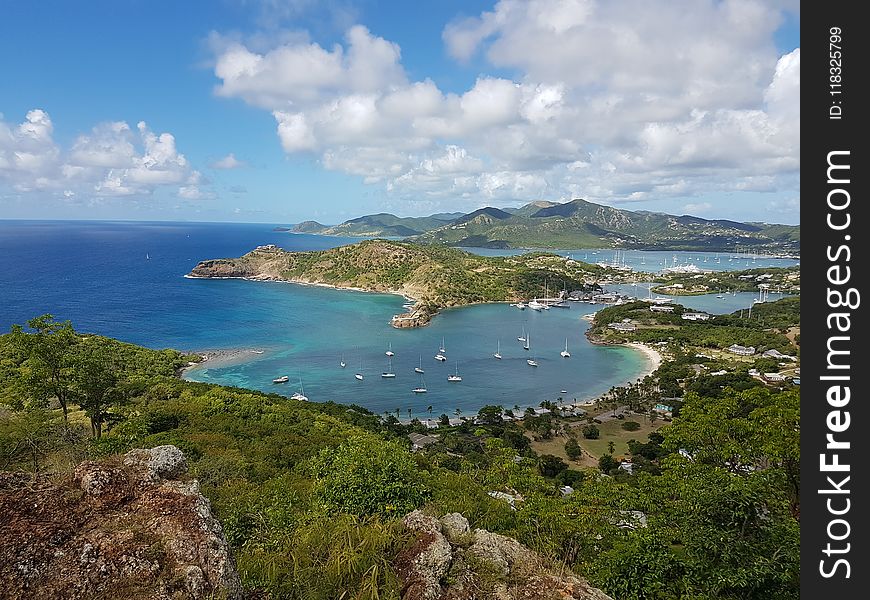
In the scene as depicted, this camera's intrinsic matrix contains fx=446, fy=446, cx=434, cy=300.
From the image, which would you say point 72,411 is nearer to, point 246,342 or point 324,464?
point 324,464

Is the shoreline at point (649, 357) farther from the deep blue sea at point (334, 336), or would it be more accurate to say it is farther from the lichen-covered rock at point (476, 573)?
the lichen-covered rock at point (476, 573)

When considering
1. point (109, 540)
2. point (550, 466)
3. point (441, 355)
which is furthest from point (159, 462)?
point (441, 355)

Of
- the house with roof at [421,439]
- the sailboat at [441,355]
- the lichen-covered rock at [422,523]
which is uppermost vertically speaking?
the lichen-covered rock at [422,523]

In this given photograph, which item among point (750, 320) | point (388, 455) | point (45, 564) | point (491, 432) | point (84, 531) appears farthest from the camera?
point (750, 320)

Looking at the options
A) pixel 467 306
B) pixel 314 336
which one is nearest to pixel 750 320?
pixel 467 306

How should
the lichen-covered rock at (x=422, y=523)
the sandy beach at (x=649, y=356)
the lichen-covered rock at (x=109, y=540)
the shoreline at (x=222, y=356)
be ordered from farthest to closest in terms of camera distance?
the sandy beach at (x=649, y=356), the shoreline at (x=222, y=356), the lichen-covered rock at (x=422, y=523), the lichen-covered rock at (x=109, y=540)

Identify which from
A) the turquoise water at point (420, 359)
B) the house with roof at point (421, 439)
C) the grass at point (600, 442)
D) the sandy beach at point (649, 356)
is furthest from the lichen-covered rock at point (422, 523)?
the sandy beach at point (649, 356)
